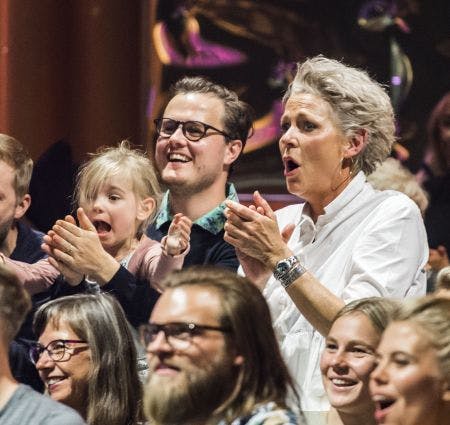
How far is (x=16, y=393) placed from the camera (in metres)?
2.58

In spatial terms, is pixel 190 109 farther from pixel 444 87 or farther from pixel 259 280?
pixel 444 87

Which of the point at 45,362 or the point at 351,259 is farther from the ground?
the point at 351,259

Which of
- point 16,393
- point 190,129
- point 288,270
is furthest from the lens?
point 190,129

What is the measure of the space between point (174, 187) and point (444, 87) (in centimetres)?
169

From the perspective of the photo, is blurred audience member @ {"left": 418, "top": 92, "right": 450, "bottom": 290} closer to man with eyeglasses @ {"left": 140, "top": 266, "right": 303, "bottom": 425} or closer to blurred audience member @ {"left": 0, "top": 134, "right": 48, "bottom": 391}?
blurred audience member @ {"left": 0, "top": 134, "right": 48, "bottom": 391}

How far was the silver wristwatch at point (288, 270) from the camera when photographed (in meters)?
2.97

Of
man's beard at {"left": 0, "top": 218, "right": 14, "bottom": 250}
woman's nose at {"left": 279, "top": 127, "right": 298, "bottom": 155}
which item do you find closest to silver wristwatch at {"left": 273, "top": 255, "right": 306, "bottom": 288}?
woman's nose at {"left": 279, "top": 127, "right": 298, "bottom": 155}

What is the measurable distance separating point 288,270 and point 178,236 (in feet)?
1.31

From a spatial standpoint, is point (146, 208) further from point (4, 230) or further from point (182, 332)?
point (182, 332)

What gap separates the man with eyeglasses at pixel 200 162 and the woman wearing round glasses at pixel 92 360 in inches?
11.9

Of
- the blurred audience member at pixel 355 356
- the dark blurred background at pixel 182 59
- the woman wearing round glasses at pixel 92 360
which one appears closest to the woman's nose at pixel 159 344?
the blurred audience member at pixel 355 356

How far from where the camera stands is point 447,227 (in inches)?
189

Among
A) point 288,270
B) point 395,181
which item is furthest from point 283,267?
point 395,181

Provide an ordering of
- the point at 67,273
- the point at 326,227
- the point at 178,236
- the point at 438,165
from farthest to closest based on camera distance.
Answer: the point at 438,165 → the point at 67,273 → the point at 178,236 → the point at 326,227
